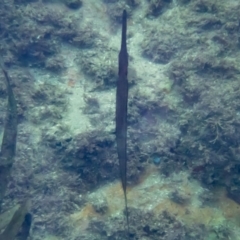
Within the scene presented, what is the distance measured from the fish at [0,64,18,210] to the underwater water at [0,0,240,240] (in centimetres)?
2

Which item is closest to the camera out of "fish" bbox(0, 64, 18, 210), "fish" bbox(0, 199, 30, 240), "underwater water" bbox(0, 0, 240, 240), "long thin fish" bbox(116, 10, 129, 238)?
"long thin fish" bbox(116, 10, 129, 238)

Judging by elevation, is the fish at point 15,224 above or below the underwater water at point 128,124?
below

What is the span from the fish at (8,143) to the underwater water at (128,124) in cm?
2

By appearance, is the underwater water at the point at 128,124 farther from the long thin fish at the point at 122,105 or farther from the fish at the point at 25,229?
the long thin fish at the point at 122,105

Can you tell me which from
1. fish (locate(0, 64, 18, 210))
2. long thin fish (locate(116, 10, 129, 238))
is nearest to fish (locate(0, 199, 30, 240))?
fish (locate(0, 64, 18, 210))

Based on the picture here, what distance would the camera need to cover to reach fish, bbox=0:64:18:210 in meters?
4.63

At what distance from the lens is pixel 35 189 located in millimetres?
4867

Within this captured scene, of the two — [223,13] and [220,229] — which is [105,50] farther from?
[220,229]

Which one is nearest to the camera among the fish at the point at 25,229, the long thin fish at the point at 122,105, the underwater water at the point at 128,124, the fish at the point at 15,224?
the long thin fish at the point at 122,105

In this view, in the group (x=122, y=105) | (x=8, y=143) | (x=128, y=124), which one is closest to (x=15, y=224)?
(x=8, y=143)

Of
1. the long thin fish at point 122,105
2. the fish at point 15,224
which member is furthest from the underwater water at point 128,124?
the long thin fish at point 122,105

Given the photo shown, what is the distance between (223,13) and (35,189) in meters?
5.34

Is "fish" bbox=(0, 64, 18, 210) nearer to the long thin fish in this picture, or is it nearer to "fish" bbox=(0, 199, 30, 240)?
"fish" bbox=(0, 199, 30, 240)

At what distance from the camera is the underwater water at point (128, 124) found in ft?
14.8
